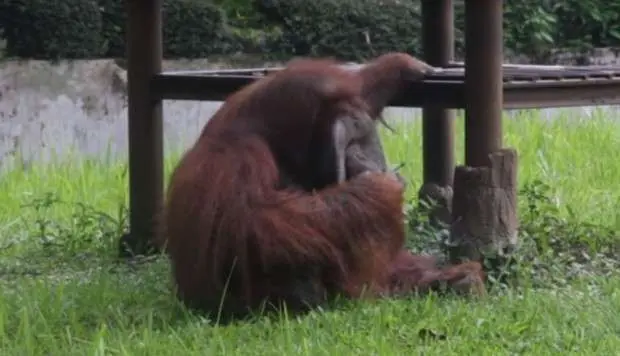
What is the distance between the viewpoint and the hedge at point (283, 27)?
263 inches

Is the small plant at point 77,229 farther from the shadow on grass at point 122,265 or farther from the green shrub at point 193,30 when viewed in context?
the green shrub at point 193,30

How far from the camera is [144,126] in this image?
4637 millimetres

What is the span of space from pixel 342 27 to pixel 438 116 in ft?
8.67

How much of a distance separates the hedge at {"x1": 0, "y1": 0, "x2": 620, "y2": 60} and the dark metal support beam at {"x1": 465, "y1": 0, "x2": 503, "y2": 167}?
3409 millimetres

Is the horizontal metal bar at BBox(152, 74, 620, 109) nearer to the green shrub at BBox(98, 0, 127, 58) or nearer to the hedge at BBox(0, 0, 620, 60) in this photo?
the hedge at BBox(0, 0, 620, 60)

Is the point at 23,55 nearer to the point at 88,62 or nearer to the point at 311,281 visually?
the point at 88,62

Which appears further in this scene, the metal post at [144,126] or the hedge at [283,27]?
the hedge at [283,27]

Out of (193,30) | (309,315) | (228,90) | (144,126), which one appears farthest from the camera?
(193,30)

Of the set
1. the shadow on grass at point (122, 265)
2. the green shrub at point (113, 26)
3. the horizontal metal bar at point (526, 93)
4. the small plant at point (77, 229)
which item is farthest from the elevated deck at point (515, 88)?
the green shrub at point (113, 26)

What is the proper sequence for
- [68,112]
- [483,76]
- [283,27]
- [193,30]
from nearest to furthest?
[483,76], [68,112], [193,30], [283,27]

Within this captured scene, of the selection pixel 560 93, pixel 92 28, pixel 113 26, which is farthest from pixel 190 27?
pixel 560 93

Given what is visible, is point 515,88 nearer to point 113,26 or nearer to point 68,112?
point 68,112

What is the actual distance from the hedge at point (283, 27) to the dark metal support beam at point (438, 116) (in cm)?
233

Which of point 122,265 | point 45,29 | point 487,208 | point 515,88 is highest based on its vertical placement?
point 45,29
